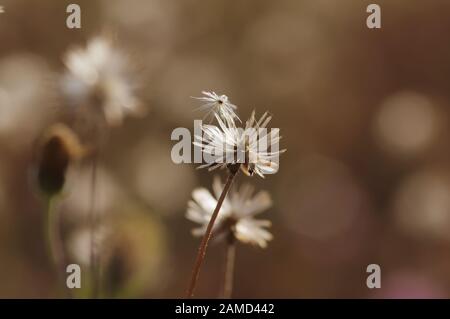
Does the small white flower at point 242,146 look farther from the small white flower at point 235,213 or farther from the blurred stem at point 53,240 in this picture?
the blurred stem at point 53,240

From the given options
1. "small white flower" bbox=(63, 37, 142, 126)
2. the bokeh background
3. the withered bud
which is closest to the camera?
the withered bud

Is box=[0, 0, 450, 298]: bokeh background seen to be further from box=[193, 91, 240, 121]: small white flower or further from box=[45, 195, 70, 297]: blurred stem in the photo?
box=[193, 91, 240, 121]: small white flower

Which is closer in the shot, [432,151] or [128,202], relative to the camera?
[128,202]

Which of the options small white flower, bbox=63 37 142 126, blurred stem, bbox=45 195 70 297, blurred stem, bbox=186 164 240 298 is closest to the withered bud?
blurred stem, bbox=45 195 70 297

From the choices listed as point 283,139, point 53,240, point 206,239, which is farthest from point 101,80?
point 283,139

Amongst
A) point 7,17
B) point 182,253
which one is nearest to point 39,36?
point 7,17

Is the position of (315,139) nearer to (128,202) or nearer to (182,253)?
(182,253)
